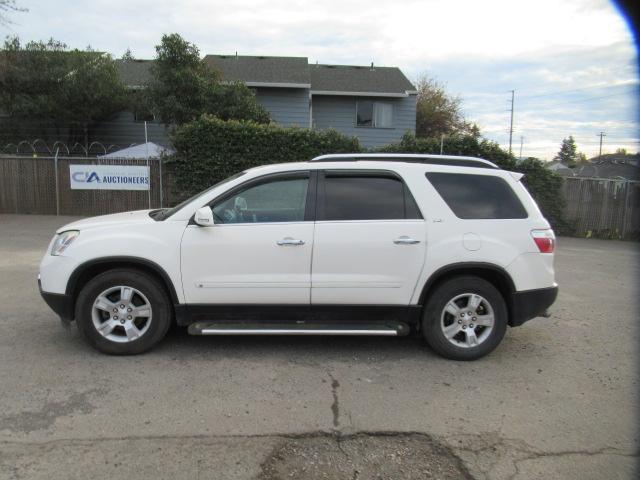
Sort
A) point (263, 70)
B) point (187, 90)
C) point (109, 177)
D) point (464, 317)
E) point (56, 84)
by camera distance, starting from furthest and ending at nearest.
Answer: point (263, 70) → point (56, 84) → point (187, 90) → point (109, 177) → point (464, 317)

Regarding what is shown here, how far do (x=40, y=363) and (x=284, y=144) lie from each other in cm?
1041

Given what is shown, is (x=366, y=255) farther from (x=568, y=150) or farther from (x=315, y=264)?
(x=568, y=150)

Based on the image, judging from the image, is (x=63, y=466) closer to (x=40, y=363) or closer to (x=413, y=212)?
(x=40, y=363)

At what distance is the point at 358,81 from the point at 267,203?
1838 centimetres

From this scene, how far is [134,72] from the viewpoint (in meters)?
21.9

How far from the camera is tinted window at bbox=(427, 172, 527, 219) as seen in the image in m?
4.84

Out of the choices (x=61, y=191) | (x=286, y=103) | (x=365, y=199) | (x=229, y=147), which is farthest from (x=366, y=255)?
(x=286, y=103)

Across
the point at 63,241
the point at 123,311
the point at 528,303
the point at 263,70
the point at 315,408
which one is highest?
the point at 263,70

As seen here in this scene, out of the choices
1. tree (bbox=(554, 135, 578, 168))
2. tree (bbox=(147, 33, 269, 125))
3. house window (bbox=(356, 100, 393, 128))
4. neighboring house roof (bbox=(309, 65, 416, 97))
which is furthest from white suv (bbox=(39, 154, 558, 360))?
Result: tree (bbox=(554, 135, 578, 168))

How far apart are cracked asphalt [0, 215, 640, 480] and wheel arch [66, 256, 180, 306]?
2.00 feet

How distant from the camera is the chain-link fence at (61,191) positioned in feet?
48.0

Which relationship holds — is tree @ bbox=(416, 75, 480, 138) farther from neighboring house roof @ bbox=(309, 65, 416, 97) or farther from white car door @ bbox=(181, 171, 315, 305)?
white car door @ bbox=(181, 171, 315, 305)

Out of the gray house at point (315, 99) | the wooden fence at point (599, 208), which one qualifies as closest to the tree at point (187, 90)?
the gray house at point (315, 99)

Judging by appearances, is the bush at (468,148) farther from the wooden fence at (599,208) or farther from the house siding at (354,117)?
the house siding at (354,117)
